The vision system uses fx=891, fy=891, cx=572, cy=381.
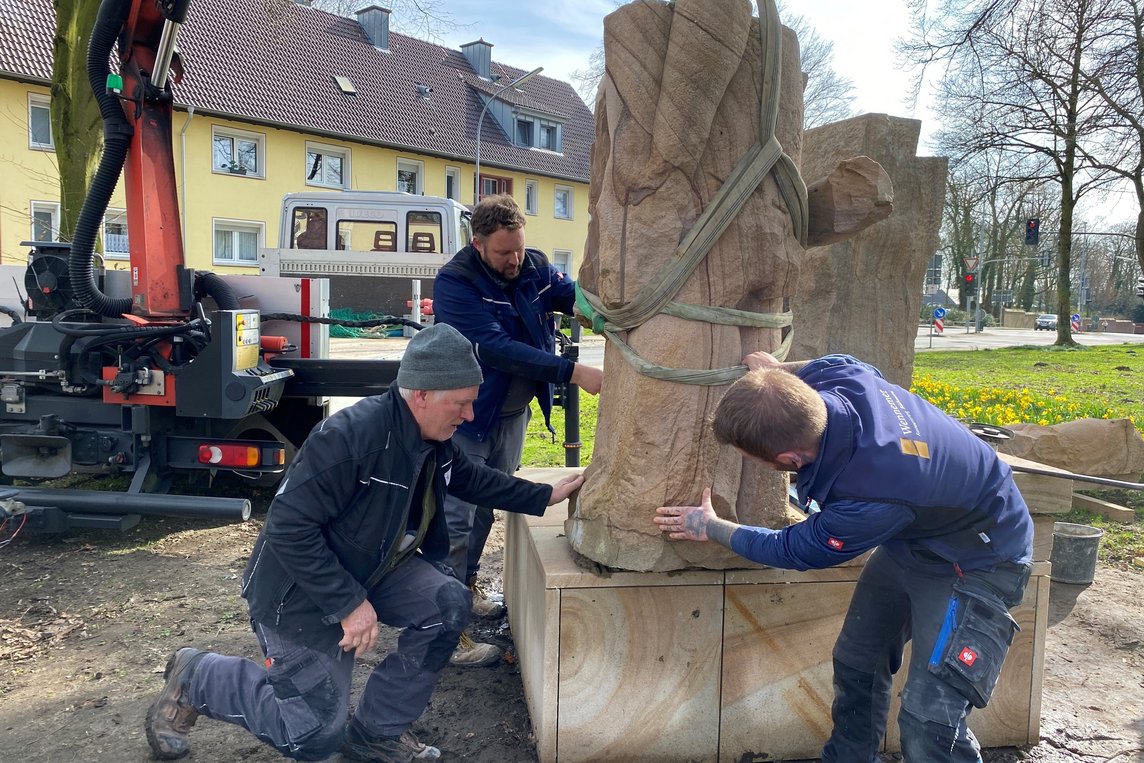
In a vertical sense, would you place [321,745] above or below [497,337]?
below

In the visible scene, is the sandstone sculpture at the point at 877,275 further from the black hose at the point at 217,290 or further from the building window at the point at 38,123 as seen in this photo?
the building window at the point at 38,123

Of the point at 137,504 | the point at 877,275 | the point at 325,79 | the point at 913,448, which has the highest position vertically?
the point at 325,79

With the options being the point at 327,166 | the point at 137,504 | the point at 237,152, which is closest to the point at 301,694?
the point at 137,504

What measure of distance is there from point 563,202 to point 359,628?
28944mm

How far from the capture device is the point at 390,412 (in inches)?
101

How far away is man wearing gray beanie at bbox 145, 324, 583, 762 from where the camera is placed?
8.11 feet

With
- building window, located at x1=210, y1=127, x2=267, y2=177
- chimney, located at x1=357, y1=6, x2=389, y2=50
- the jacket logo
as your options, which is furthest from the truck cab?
chimney, located at x1=357, y1=6, x2=389, y2=50

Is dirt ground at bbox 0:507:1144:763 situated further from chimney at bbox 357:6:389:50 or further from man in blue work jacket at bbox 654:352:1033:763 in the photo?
chimney at bbox 357:6:389:50

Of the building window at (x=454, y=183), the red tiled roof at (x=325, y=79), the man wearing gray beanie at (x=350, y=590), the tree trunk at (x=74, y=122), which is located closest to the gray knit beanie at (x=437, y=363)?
the man wearing gray beanie at (x=350, y=590)

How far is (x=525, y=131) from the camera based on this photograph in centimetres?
2972

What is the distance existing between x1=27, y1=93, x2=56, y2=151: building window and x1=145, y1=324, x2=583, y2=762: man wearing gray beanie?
19.0m

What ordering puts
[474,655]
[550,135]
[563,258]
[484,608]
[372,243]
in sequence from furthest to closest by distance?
1. [563,258]
2. [550,135]
3. [372,243]
4. [484,608]
5. [474,655]

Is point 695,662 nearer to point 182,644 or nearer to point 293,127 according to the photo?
point 182,644

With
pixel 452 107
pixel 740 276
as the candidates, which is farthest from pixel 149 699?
pixel 452 107
